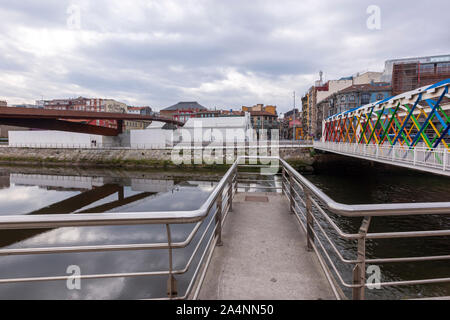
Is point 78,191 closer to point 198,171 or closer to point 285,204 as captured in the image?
point 198,171

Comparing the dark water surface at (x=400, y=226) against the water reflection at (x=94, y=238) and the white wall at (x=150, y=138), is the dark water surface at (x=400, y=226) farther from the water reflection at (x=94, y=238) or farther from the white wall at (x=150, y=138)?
the white wall at (x=150, y=138)

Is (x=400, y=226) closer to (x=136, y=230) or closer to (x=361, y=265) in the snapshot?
(x=136, y=230)

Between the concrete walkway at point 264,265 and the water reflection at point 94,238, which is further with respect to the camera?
the water reflection at point 94,238

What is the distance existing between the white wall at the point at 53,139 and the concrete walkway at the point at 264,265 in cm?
4117

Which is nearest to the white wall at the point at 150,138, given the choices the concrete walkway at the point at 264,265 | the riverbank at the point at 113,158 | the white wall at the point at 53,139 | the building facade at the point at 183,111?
the riverbank at the point at 113,158

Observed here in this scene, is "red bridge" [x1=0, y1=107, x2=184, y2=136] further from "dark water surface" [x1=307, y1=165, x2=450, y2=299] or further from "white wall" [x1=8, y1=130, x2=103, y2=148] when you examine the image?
"dark water surface" [x1=307, y1=165, x2=450, y2=299]

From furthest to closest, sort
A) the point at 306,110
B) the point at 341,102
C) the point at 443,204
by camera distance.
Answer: the point at 306,110, the point at 341,102, the point at 443,204

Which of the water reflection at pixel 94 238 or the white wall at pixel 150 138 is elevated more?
the white wall at pixel 150 138

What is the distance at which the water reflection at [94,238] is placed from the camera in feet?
20.8

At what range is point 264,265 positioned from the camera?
290 cm

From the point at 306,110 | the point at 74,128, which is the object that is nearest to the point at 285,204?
the point at 74,128

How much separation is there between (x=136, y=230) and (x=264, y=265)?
28.7ft

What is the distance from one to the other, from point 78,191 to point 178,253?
15.7 metres
